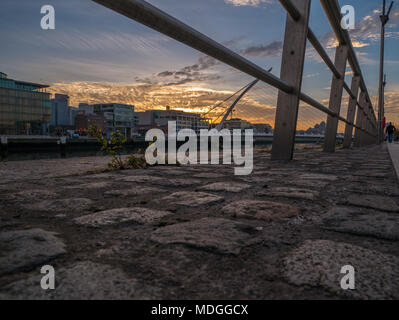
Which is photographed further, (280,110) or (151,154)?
(151,154)

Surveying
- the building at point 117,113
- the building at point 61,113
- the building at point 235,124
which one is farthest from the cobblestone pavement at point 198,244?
the building at point 117,113

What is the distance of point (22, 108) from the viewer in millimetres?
51844

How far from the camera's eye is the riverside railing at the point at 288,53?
1.17m

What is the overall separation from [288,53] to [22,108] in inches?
2352

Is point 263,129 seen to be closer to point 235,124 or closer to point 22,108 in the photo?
point 235,124

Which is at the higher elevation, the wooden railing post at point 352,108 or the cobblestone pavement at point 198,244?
the wooden railing post at point 352,108

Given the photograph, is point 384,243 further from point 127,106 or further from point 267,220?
point 127,106

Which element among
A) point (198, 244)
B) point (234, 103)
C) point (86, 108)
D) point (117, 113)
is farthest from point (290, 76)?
point (86, 108)

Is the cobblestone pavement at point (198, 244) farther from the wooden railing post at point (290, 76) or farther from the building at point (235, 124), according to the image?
the building at point (235, 124)

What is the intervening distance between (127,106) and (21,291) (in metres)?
92.0

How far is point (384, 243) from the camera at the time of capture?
0.74 m

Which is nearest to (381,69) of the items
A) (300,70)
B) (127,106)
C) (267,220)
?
(300,70)

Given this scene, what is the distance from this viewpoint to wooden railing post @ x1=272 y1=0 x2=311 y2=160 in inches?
116

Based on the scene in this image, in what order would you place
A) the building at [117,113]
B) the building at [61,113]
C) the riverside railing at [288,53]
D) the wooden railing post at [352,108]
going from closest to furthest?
1. the riverside railing at [288,53]
2. the wooden railing post at [352,108]
3. the building at [61,113]
4. the building at [117,113]
